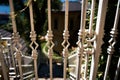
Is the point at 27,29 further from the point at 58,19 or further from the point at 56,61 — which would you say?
the point at 58,19

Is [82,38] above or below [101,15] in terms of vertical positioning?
below

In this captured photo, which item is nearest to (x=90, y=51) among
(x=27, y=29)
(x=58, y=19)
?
(x=27, y=29)

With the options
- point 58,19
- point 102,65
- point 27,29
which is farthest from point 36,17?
point 102,65

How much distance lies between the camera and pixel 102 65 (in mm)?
1607

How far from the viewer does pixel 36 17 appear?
754cm

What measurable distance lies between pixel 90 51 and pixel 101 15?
307 millimetres

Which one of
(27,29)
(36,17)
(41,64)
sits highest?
(36,17)

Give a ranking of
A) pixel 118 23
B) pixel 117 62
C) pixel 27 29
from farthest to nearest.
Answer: pixel 27 29 → pixel 117 62 → pixel 118 23

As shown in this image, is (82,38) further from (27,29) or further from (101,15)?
(27,29)

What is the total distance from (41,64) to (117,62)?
8.66 m

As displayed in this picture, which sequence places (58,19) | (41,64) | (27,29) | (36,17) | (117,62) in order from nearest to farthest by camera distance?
(117,62), (36,17), (27,29), (41,64), (58,19)

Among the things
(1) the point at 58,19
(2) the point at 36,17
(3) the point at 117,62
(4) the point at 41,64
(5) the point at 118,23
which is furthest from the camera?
(1) the point at 58,19

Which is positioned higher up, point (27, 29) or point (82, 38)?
point (82, 38)

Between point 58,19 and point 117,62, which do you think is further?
point 58,19
